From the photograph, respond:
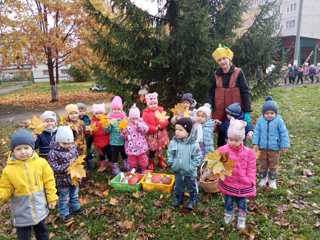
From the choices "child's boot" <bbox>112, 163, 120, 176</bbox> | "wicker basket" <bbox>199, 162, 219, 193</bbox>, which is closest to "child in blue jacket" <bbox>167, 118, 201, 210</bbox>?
"wicker basket" <bbox>199, 162, 219, 193</bbox>

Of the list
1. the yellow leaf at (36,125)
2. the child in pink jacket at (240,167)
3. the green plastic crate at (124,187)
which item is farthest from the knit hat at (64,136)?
the child in pink jacket at (240,167)

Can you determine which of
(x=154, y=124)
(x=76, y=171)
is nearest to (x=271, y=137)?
(x=154, y=124)

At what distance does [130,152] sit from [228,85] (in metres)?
2.09

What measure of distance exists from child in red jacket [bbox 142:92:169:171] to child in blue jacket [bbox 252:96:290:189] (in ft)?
5.81

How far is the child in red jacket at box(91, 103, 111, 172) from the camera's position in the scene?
6.16m

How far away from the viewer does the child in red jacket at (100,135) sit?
6156 millimetres

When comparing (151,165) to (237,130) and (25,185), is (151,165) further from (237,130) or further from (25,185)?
(25,185)

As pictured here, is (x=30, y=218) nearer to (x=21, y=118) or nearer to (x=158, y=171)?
(x=158, y=171)

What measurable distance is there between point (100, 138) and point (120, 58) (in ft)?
9.59

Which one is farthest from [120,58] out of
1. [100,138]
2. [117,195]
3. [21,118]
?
[21,118]

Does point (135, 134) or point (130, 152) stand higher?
point (135, 134)

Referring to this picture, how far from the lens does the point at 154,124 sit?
247 inches

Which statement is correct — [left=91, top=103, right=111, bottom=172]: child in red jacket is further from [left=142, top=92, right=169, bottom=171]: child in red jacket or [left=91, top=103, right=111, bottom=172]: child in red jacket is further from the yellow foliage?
the yellow foliage

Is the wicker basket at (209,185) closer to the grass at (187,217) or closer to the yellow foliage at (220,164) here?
the grass at (187,217)
